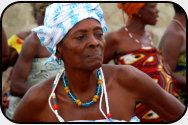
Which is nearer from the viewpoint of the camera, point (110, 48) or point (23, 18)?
point (110, 48)

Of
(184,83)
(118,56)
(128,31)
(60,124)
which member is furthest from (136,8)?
(60,124)

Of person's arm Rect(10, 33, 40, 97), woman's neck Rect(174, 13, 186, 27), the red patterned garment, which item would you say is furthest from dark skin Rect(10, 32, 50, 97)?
woman's neck Rect(174, 13, 186, 27)

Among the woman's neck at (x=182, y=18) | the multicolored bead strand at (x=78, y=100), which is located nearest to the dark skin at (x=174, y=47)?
the woman's neck at (x=182, y=18)

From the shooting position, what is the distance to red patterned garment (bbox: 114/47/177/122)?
3541 mm

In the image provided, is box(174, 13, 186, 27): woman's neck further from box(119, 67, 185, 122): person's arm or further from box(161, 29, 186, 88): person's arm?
box(119, 67, 185, 122): person's arm

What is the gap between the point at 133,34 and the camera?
13.5 ft

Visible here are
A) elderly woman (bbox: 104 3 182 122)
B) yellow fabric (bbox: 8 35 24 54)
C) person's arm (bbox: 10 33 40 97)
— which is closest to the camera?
person's arm (bbox: 10 33 40 97)

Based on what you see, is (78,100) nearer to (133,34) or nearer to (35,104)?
(35,104)

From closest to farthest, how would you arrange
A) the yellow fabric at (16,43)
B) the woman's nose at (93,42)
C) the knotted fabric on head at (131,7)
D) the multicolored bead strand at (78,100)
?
the woman's nose at (93,42) → the multicolored bead strand at (78,100) → the yellow fabric at (16,43) → the knotted fabric on head at (131,7)

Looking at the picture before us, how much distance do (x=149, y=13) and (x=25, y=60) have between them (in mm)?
1702

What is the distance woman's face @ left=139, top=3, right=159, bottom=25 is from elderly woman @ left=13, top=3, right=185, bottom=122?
1.83 metres

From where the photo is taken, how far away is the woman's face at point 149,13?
13.7 ft

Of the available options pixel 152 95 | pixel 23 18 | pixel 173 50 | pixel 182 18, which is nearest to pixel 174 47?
pixel 173 50

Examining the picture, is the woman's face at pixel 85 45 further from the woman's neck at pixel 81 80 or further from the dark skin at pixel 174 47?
the dark skin at pixel 174 47
